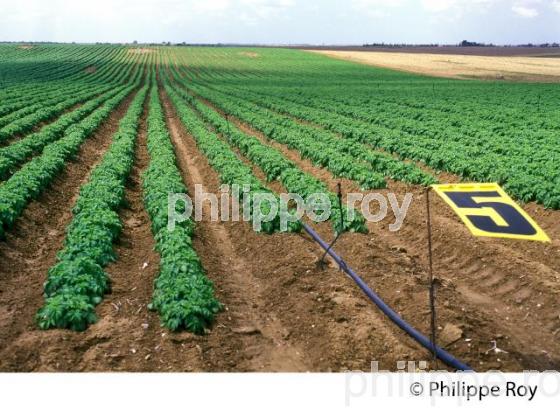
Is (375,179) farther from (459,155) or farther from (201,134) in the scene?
(201,134)

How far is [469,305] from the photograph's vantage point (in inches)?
360

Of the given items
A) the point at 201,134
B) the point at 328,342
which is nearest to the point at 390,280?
the point at 328,342

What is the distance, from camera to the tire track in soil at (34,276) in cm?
727

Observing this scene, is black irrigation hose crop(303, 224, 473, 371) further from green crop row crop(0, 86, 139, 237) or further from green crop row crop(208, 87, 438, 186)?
green crop row crop(0, 86, 139, 237)

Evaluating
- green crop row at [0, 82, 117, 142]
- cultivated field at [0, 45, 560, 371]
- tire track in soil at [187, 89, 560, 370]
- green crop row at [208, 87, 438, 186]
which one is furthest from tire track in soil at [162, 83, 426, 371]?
green crop row at [0, 82, 117, 142]

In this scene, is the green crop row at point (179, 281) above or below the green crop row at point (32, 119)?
below

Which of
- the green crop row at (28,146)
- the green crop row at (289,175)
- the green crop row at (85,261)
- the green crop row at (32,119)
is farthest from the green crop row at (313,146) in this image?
the green crop row at (32,119)

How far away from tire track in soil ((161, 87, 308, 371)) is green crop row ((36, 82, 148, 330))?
79.4 inches

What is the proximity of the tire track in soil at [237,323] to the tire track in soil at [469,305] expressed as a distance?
7.48 ft

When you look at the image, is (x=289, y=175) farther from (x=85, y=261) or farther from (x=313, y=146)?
(x=85, y=261)

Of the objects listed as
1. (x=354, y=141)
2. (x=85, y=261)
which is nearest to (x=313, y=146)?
(x=354, y=141)

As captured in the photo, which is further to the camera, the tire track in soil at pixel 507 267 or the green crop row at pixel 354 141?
the green crop row at pixel 354 141

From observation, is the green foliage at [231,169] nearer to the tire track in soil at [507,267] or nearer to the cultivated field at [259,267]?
the cultivated field at [259,267]

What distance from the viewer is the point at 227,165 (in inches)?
705
